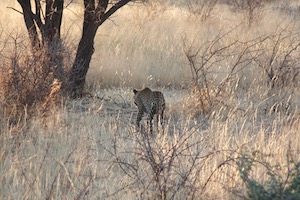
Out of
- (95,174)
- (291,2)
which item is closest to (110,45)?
(95,174)

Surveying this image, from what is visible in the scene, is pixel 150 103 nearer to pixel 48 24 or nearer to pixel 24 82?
pixel 24 82

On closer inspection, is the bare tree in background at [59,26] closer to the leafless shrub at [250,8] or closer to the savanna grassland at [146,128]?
the savanna grassland at [146,128]

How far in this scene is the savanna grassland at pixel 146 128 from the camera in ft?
13.2

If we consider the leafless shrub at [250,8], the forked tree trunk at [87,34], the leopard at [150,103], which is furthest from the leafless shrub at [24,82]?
the leafless shrub at [250,8]

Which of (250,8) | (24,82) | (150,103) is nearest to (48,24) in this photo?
(24,82)

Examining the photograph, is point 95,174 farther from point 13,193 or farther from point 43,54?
point 43,54

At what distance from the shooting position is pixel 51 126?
19.3 feet

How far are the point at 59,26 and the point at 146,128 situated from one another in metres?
3.41

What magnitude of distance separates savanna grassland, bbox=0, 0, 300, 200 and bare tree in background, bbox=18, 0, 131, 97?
7.5 inches

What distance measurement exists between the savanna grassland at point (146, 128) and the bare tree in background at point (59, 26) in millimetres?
191

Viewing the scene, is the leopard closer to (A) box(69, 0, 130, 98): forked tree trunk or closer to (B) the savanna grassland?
(B) the savanna grassland

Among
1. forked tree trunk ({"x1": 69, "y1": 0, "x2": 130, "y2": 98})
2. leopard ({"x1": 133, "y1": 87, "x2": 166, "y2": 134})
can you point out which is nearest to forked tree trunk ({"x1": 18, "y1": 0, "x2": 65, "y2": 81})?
forked tree trunk ({"x1": 69, "y1": 0, "x2": 130, "y2": 98})

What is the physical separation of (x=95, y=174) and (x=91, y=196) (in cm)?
17

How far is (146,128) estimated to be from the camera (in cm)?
496
